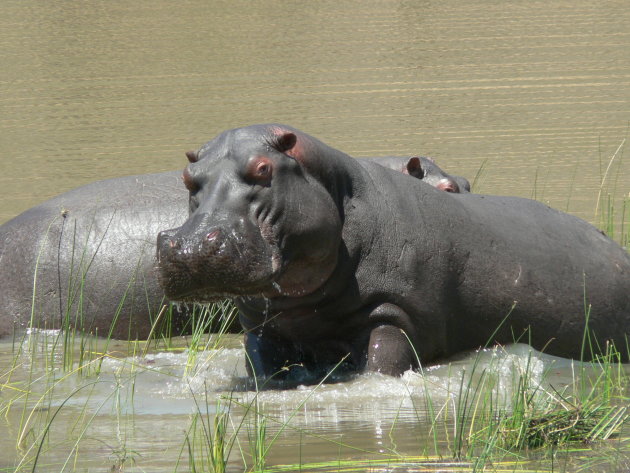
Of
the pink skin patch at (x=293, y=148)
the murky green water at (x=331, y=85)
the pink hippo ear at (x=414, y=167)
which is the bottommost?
the pink hippo ear at (x=414, y=167)

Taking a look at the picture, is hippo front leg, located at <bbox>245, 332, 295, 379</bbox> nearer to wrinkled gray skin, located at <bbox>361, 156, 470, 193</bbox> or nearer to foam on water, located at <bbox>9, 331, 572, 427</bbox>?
foam on water, located at <bbox>9, 331, 572, 427</bbox>

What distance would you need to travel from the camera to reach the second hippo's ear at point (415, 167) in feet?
26.6

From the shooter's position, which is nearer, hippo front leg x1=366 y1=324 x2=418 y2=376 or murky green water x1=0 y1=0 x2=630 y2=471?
murky green water x1=0 y1=0 x2=630 y2=471

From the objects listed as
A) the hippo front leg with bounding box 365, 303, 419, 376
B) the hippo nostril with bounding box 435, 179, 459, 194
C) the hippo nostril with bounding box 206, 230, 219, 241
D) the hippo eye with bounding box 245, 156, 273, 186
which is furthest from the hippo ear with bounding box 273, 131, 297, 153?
the hippo nostril with bounding box 435, 179, 459, 194

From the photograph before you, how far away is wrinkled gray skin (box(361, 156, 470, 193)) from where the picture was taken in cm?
793

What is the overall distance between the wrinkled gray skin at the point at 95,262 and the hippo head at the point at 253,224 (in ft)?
6.15

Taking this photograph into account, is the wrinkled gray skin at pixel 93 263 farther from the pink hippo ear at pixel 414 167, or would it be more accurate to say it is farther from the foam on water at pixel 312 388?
the pink hippo ear at pixel 414 167

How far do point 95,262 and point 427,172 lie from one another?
216cm

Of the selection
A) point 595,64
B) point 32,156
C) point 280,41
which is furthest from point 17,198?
point 280,41

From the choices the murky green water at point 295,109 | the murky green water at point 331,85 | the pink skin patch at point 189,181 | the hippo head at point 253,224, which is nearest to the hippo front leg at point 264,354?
the murky green water at point 295,109

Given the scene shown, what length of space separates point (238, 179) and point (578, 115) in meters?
9.47

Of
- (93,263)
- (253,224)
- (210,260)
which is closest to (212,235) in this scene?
(210,260)

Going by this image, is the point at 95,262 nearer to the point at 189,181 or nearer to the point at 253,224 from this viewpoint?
the point at 189,181

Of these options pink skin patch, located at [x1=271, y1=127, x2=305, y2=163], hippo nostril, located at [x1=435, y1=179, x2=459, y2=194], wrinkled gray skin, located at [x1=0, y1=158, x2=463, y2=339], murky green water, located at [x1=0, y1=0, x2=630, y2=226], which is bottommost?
wrinkled gray skin, located at [x1=0, y1=158, x2=463, y2=339]
